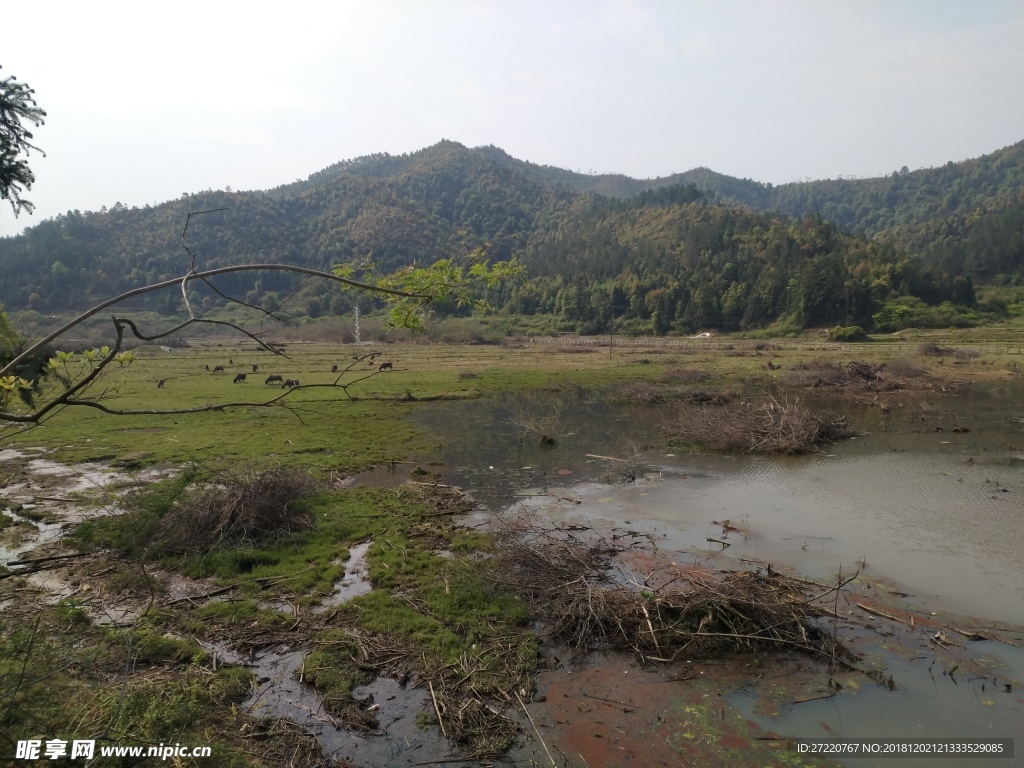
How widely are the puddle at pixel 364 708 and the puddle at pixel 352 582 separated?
1617 millimetres

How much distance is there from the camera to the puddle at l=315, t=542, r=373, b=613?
31.0 ft

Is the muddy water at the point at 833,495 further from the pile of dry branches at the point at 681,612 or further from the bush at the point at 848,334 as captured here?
the bush at the point at 848,334

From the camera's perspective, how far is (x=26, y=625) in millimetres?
7184

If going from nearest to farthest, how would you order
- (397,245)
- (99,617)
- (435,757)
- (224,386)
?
(435,757) < (99,617) < (224,386) < (397,245)

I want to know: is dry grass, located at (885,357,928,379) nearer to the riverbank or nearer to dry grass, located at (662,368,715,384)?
dry grass, located at (662,368,715,384)

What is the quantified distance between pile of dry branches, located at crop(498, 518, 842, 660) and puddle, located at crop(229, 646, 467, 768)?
93.2 inches

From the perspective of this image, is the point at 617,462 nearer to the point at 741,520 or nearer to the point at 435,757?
the point at 741,520

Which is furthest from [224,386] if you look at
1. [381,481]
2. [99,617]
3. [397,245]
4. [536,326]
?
[397,245]

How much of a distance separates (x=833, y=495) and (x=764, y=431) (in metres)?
5.63

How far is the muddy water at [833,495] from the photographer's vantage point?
1083cm

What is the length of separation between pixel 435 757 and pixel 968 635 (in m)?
7.32

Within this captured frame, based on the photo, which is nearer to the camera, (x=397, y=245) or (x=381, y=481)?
(x=381, y=481)

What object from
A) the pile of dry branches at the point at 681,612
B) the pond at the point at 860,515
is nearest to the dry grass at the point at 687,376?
the pond at the point at 860,515

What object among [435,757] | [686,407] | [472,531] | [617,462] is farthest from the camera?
[686,407]
